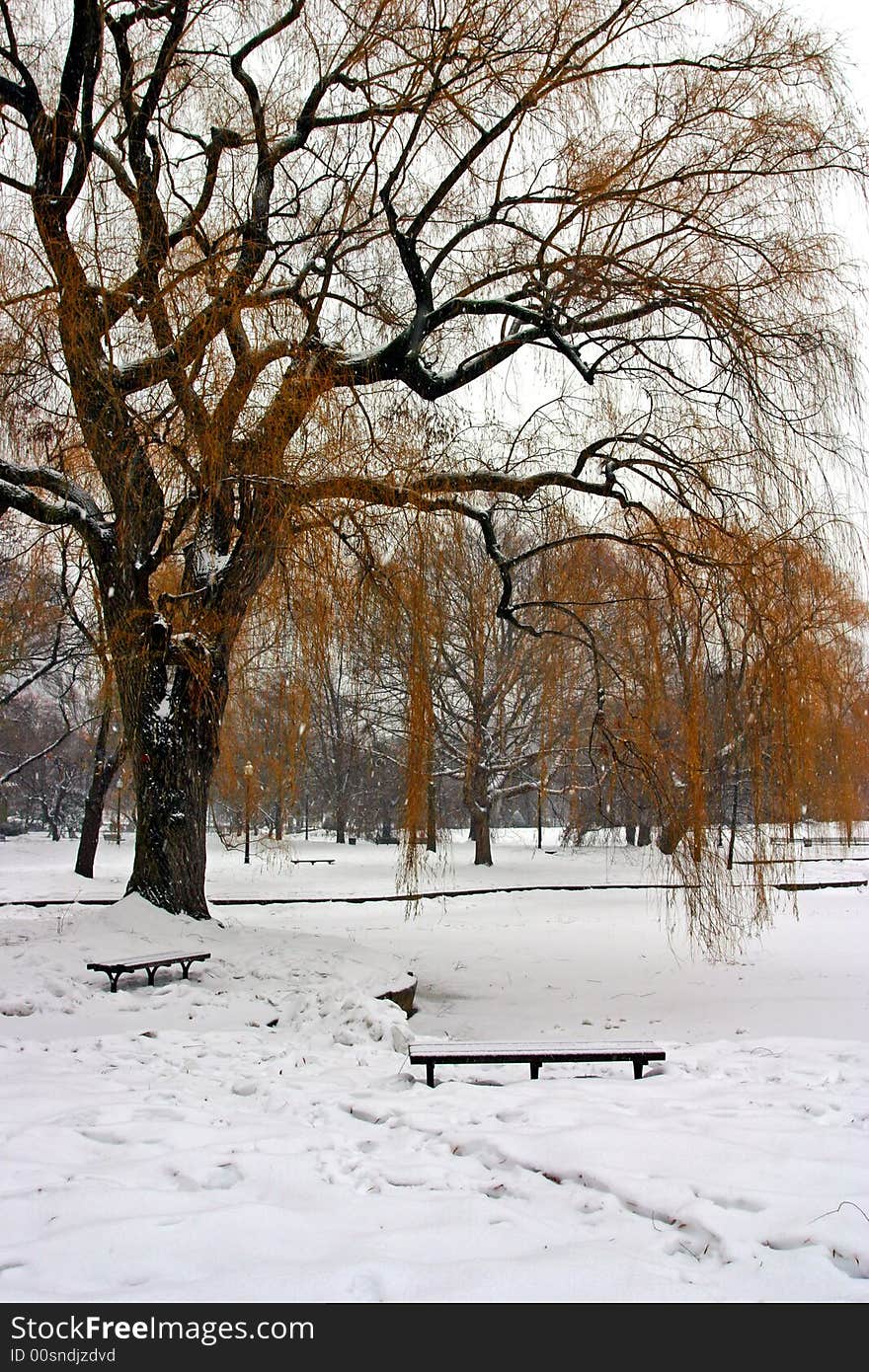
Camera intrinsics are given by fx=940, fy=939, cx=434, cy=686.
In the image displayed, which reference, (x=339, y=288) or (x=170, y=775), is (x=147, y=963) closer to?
(x=170, y=775)

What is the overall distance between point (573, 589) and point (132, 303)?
473cm

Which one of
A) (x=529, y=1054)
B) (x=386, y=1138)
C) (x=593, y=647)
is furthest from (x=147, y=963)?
(x=593, y=647)

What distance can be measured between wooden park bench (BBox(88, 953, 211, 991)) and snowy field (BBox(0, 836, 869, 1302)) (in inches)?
5.2

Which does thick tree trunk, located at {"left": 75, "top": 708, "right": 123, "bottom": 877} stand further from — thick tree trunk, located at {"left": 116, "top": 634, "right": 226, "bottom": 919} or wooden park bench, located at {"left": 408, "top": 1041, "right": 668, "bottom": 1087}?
wooden park bench, located at {"left": 408, "top": 1041, "right": 668, "bottom": 1087}

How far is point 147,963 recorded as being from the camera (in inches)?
263

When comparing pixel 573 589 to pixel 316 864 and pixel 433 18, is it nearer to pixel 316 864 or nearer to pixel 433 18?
pixel 433 18

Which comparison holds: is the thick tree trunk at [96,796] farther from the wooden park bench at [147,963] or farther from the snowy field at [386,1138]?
the snowy field at [386,1138]

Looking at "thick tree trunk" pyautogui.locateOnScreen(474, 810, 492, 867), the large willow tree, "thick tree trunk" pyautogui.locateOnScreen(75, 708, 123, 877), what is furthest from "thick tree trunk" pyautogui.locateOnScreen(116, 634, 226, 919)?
"thick tree trunk" pyautogui.locateOnScreen(474, 810, 492, 867)

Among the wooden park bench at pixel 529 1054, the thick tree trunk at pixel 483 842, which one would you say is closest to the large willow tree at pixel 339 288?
the wooden park bench at pixel 529 1054

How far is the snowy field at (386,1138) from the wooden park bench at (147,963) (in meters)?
0.13

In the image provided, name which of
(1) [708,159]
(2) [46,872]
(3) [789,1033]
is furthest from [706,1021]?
(2) [46,872]

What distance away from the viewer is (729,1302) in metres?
2.18

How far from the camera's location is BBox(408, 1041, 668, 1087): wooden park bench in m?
4.60

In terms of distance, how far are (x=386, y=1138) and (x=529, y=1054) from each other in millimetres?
1467
